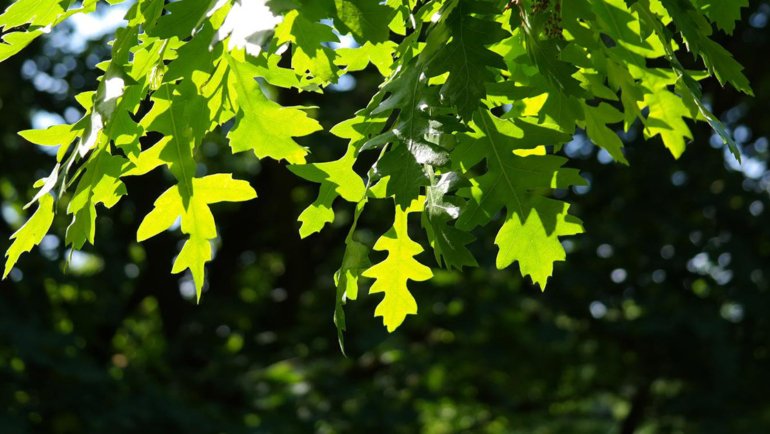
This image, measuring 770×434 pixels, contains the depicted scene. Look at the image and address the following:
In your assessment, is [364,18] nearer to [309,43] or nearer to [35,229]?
[309,43]

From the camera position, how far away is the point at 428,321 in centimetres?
841

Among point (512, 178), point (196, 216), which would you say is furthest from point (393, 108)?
point (196, 216)

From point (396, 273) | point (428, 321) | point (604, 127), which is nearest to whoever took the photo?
point (396, 273)

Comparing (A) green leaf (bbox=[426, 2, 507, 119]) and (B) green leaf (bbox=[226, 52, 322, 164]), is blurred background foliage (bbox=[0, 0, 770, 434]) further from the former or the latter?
(A) green leaf (bbox=[426, 2, 507, 119])

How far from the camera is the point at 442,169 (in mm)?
1549

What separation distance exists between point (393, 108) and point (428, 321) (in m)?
6.98

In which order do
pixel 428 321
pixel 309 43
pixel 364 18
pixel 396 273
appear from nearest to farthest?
1. pixel 364 18
2. pixel 309 43
3. pixel 396 273
4. pixel 428 321

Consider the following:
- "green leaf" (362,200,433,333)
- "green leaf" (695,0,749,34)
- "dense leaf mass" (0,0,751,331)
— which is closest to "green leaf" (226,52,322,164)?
"dense leaf mass" (0,0,751,331)

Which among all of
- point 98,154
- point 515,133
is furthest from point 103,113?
point 515,133

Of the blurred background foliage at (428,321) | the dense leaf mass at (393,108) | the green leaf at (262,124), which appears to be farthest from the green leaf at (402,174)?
the blurred background foliage at (428,321)

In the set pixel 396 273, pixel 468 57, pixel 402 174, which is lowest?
pixel 396 273

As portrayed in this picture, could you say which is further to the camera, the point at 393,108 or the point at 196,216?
the point at 196,216

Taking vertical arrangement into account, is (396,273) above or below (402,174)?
below

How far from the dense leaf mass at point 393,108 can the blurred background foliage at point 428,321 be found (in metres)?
5.23
